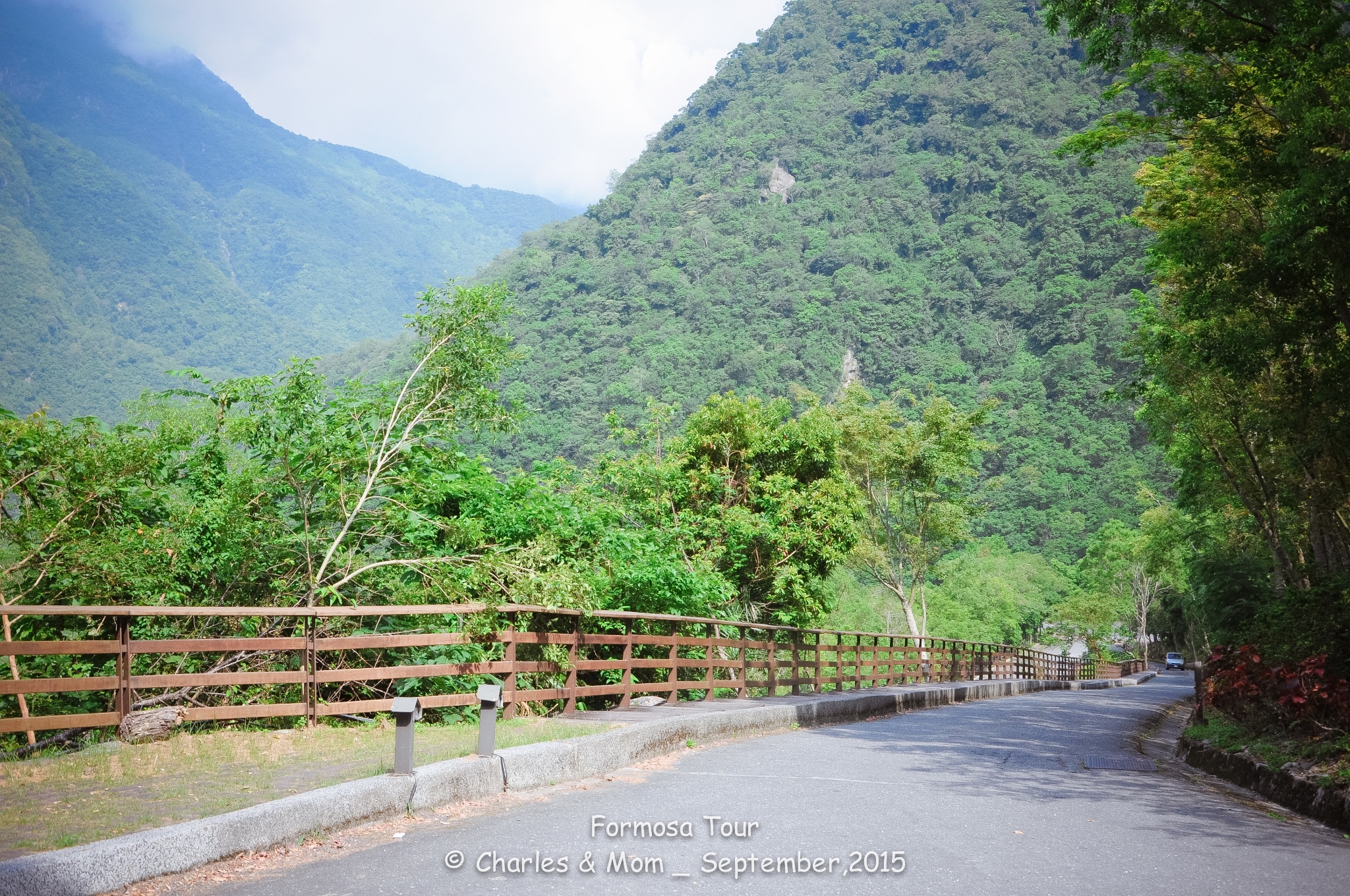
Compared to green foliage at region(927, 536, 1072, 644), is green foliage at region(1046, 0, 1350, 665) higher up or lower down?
higher up

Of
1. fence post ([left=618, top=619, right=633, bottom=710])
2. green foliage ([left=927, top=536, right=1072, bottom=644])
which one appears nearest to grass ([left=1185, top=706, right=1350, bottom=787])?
fence post ([left=618, top=619, right=633, bottom=710])

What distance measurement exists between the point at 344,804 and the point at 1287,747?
28.6 feet

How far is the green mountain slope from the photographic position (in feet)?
346

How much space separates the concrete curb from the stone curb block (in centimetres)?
524

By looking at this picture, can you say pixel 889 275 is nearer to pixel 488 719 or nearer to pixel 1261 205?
pixel 1261 205

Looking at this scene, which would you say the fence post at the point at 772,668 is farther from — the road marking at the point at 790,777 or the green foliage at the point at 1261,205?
the road marking at the point at 790,777

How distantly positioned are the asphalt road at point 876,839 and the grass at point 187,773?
907mm

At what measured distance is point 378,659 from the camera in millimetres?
11391

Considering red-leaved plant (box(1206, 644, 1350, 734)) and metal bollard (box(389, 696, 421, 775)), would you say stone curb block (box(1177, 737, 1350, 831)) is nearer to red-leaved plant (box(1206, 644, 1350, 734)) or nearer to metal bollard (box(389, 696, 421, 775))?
red-leaved plant (box(1206, 644, 1350, 734))

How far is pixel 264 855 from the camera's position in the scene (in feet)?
17.4

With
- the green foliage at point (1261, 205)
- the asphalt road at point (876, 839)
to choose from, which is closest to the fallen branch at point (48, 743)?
the asphalt road at point (876, 839)

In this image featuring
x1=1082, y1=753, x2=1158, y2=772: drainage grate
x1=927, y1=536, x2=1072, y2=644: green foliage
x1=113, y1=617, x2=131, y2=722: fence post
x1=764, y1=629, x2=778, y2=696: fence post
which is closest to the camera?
x1=113, y1=617, x2=131, y2=722: fence post

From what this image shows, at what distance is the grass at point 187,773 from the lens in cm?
529

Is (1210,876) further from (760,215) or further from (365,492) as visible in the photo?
(760,215)
